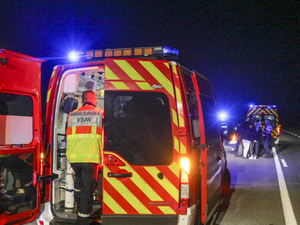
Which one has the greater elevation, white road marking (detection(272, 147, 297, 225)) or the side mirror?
the side mirror

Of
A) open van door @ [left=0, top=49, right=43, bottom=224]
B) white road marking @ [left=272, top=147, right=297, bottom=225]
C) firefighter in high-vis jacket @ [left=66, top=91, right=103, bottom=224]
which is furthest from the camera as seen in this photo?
white road marking @ [left=272, top=147, right=297, bottom=225]

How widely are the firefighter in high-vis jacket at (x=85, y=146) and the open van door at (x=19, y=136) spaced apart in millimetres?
418

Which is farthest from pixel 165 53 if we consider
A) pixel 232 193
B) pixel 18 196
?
pixel 232 193

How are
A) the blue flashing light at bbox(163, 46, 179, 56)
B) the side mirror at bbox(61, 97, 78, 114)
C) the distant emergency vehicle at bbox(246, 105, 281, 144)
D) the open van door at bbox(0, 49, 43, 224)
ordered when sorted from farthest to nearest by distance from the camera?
the distant emergency vehicle at bbox(246, 105, 281, 144), the side mirror at bbox(61, 97, 78, 114), the blue flashing light at bbox(163, 46, 179, 56), the open van door at bbox(0, 49, 43, 224)

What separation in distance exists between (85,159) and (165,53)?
167 cm

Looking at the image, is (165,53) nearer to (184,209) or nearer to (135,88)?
(135,88)

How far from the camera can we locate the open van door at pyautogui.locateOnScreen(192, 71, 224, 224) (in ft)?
12.5

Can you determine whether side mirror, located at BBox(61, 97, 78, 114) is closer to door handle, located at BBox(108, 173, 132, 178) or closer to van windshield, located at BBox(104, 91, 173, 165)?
van windshield, located at BBox(104, 91, 173, 165)

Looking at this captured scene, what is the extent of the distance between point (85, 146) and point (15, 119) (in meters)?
0.91

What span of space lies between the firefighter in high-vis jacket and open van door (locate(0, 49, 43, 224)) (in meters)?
0.42

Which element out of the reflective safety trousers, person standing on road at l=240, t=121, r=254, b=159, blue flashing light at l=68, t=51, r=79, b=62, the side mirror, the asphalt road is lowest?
the asphalt road

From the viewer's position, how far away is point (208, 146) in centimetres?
406

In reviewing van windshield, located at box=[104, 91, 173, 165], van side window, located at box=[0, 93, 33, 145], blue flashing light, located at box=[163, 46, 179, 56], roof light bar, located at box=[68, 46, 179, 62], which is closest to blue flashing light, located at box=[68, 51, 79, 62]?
roof light bar, located at box=[68, 46, 179, 62]

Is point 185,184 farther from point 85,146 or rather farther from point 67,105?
point 67,105
